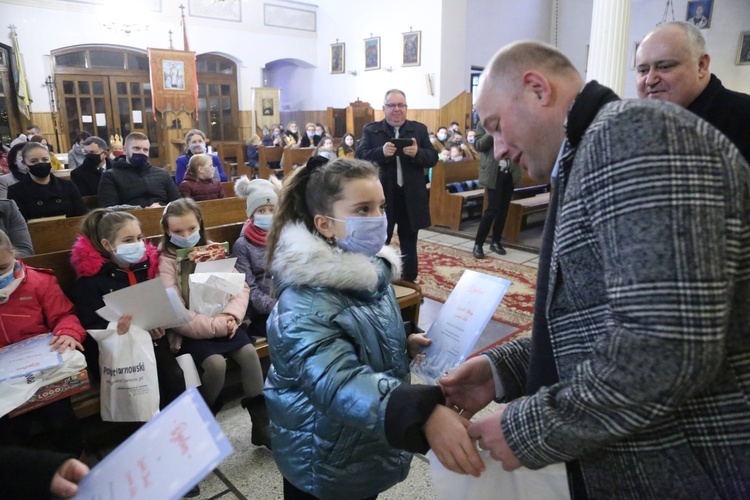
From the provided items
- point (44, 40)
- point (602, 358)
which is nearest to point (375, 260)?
point (602, 358)

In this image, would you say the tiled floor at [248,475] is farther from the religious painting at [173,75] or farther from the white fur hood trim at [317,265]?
the religious painting at [173,75]

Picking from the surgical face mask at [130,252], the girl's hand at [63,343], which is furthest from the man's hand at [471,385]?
the surgical face mask at [130,252]

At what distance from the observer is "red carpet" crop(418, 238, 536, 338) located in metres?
4.03

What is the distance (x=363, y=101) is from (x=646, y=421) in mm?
15847

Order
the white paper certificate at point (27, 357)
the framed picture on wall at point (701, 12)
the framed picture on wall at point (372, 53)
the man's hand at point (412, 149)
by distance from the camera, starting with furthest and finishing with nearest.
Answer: the framed picture on wall at point (372, 53) → the framed picture on wall at point (701, 12) → the man's hand at point (412, 149) → the white paper certificate at point (27, 357)

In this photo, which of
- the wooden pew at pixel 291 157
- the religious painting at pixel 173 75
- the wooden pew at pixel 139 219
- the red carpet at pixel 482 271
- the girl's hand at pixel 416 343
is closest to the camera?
the girl's hand at pixel 416 343

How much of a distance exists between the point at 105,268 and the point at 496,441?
2177 millimetres

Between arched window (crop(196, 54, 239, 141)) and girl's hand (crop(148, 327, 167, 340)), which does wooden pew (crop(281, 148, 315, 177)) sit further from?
arched window (crop(196, 54, 239, 141))

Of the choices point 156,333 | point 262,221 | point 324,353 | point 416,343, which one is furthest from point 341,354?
point 262,221

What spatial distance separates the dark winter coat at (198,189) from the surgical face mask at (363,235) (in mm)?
3892

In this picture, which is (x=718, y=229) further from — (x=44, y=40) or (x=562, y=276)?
(x=44, y=40)

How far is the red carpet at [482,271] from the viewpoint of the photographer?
13.2 feet

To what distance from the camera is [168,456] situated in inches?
29.7

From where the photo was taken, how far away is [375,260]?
4.61ft
